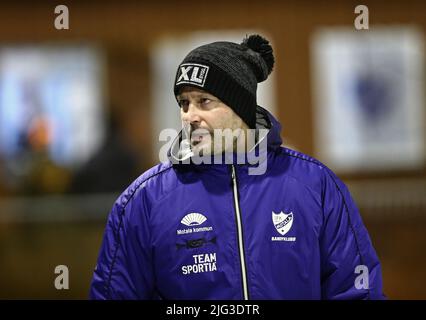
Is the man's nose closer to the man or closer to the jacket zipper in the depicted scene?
the man

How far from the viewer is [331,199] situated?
9.53 feet

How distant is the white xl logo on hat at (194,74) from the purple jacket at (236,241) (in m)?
0.30

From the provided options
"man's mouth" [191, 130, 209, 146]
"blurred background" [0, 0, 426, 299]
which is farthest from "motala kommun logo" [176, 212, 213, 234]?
"blurred background" [0, 0, 426, 299]

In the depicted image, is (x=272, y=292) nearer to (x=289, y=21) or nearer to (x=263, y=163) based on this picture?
(x=263, y=163)

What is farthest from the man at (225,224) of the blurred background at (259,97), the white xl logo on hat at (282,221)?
the blurred background at (259,97)

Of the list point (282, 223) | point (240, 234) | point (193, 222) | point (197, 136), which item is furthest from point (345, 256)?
point (197, 136)

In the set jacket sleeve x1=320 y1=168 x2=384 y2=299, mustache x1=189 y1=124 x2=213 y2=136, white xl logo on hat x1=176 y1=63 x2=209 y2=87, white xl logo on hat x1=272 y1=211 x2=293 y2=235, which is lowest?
jacket sleeve x1=320 y1=168 x2=384 y2=299

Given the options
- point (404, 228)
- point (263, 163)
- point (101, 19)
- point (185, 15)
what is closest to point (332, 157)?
point (404, 228)

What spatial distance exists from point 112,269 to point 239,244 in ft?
1.48

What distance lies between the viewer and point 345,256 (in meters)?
2.87

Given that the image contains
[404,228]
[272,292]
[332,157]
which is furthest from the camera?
[332,157]

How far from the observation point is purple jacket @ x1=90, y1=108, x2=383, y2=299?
2.80 m

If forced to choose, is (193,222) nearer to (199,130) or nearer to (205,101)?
(199,130)
